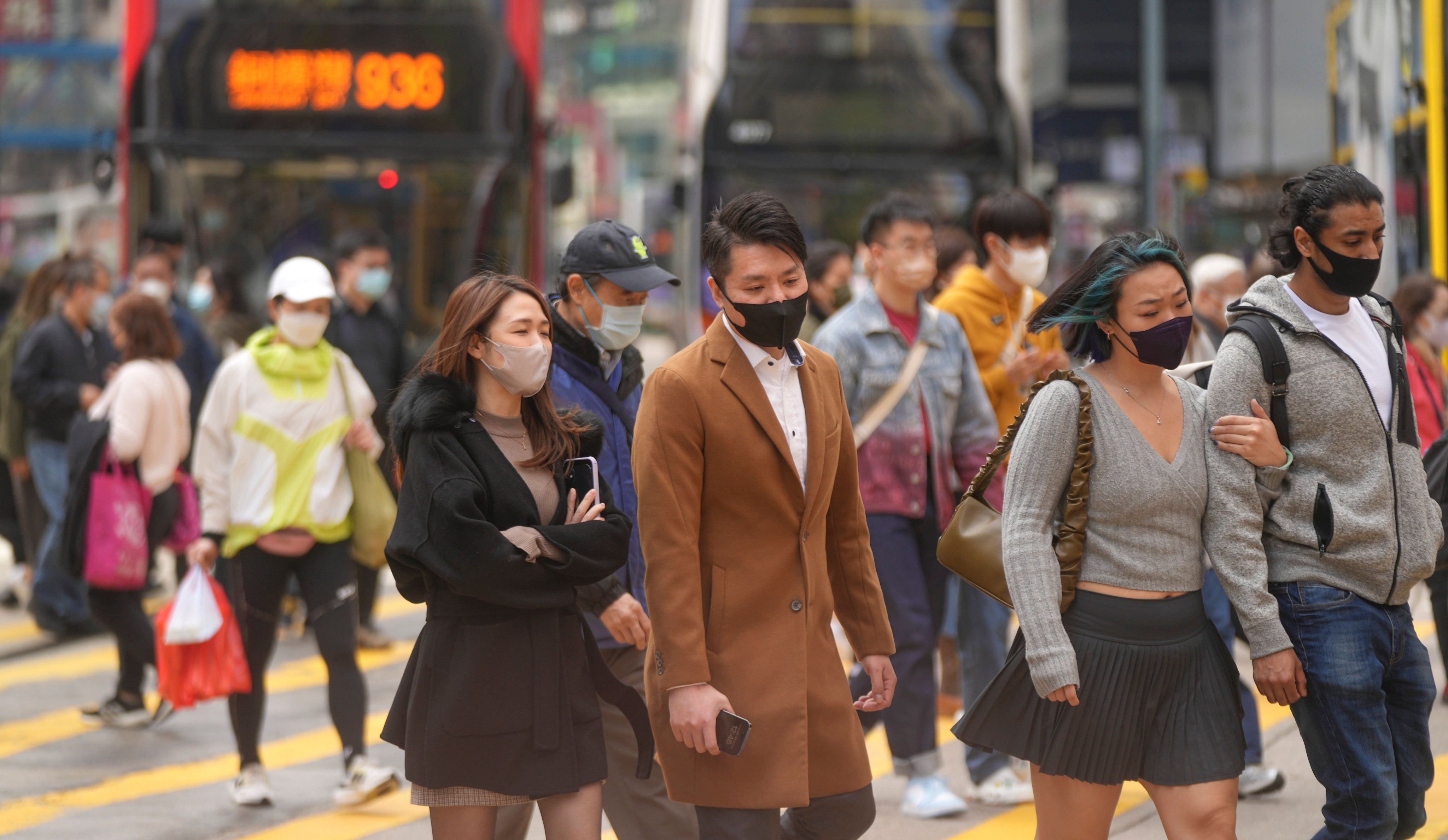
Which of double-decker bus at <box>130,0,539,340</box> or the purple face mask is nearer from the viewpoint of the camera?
the purple face mask

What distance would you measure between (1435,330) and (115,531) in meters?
5.57

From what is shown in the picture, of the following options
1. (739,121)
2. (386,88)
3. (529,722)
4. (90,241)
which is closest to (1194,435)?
(529,722)

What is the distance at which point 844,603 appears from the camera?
3.90 meters

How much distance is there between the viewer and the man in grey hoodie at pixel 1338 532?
3723 mm

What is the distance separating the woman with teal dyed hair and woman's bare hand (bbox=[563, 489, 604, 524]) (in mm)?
920

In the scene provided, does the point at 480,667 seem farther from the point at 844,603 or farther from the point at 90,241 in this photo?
the point at 90,241

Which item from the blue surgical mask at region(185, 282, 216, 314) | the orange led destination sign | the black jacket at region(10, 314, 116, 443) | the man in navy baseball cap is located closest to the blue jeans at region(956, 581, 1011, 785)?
the man in navy baseball cap

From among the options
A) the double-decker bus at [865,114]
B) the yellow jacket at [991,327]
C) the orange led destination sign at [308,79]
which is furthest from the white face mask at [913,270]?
the double-decker bus at [865,114]

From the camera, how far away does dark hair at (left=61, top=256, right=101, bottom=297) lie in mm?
9094

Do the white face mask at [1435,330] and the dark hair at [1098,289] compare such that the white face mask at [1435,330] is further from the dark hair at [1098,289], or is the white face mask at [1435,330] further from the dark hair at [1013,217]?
the dark hair at [1098,289]

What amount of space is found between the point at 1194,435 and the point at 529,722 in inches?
63.4

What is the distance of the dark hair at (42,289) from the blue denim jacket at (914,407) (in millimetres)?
5322

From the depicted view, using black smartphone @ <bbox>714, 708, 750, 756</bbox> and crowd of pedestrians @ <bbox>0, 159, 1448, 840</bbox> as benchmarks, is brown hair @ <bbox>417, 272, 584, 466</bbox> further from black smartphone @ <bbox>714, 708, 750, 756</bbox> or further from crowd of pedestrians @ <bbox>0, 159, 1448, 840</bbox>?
black smartphone @ <bbox>714, 708, 750, 756</bbox>

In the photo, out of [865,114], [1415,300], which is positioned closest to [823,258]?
[1415,300]
